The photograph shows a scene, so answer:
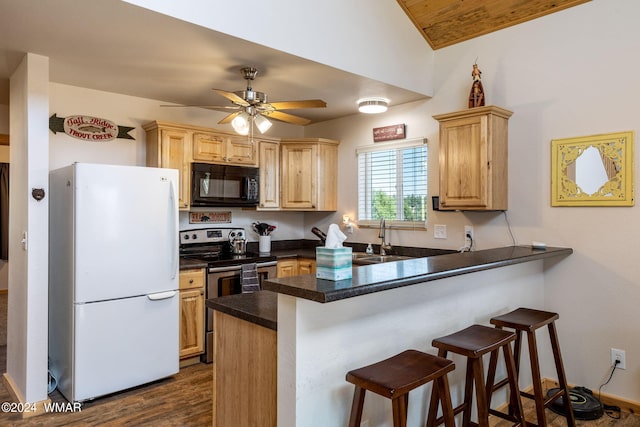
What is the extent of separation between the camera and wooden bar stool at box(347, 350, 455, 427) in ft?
5.14

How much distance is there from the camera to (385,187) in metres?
4.25

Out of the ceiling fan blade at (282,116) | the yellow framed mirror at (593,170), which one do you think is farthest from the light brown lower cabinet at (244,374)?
the yellow framed mirror at (593,170)

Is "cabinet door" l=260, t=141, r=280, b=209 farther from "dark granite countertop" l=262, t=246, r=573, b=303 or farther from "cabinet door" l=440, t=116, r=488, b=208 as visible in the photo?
"dark granite countertop" l=262, t=246, r=573, b=303

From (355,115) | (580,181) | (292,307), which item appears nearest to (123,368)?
(292,307)

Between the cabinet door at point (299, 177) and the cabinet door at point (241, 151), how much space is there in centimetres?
37

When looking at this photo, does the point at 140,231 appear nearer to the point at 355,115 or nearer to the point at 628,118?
the point at 355,115

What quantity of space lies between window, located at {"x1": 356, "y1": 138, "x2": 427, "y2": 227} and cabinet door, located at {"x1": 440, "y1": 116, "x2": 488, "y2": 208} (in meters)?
0.55

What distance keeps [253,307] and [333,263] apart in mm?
564

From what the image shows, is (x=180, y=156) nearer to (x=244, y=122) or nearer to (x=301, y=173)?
(x=244, y=122)

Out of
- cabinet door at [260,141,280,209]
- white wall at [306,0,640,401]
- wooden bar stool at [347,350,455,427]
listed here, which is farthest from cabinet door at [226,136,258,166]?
wooden bar stool at [347,350,455,427]

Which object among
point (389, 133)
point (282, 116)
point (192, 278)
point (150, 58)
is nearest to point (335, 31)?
point (282, 116)

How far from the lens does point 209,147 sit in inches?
156

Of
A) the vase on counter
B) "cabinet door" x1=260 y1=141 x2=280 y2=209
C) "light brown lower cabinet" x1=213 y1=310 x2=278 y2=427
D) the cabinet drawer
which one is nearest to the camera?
"light brown lower cabinet" x1=213 y1=310 x2=278 y2=427

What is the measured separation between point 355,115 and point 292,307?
10.6 ft
